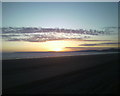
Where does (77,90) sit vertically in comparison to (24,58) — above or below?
below

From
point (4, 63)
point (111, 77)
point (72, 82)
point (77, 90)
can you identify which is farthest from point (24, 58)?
point (111, 77)

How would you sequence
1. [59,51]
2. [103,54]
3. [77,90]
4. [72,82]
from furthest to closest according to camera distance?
[103,54], [59,51], [72,82], [77,90]

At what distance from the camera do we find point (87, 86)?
3150 mm

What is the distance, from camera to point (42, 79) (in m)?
3.61

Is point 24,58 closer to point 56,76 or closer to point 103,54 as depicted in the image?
point 56,76

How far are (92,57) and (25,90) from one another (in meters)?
2.28

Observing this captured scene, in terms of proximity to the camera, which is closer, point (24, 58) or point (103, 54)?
point (24, 58)

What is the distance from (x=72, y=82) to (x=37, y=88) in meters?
0.75

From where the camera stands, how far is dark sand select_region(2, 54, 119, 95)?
3104mm

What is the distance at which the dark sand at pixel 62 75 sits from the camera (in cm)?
310

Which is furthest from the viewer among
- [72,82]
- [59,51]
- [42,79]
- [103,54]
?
[103,54]

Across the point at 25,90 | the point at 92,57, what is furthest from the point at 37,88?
the point at 92,57

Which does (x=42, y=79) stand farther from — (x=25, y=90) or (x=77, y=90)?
(x=77, y=90)

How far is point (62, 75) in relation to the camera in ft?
12.4
